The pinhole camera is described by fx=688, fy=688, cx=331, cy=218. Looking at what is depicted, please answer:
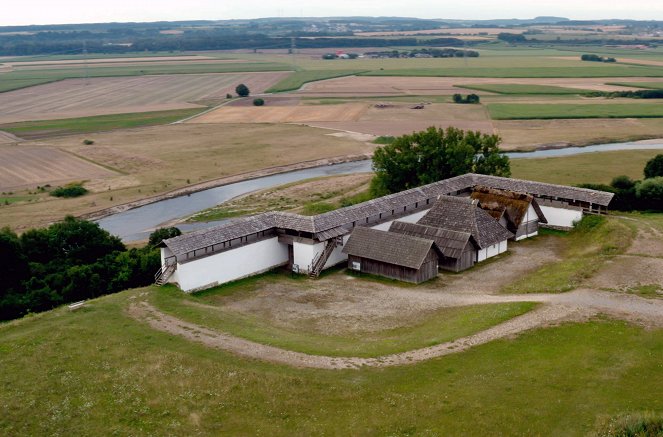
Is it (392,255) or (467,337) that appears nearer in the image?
(467,337)

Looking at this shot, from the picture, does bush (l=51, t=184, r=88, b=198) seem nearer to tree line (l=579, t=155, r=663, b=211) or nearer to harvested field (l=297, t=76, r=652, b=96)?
tree line (l=579, t=155, r=663, b=211)

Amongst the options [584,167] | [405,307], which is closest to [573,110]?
[584,167]

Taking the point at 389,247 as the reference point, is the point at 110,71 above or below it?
above

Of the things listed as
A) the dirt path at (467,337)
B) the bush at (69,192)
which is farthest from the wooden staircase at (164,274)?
the bush at (69,192)

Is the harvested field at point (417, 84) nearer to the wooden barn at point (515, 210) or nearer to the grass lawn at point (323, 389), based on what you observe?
the wooden barn at point (515, 210)

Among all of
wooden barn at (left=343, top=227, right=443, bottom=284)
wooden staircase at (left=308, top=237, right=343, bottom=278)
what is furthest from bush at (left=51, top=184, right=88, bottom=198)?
wooden barn at (left=343, top=227, right=443, bottom=284)

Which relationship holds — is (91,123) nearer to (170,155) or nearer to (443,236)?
(170,155)
